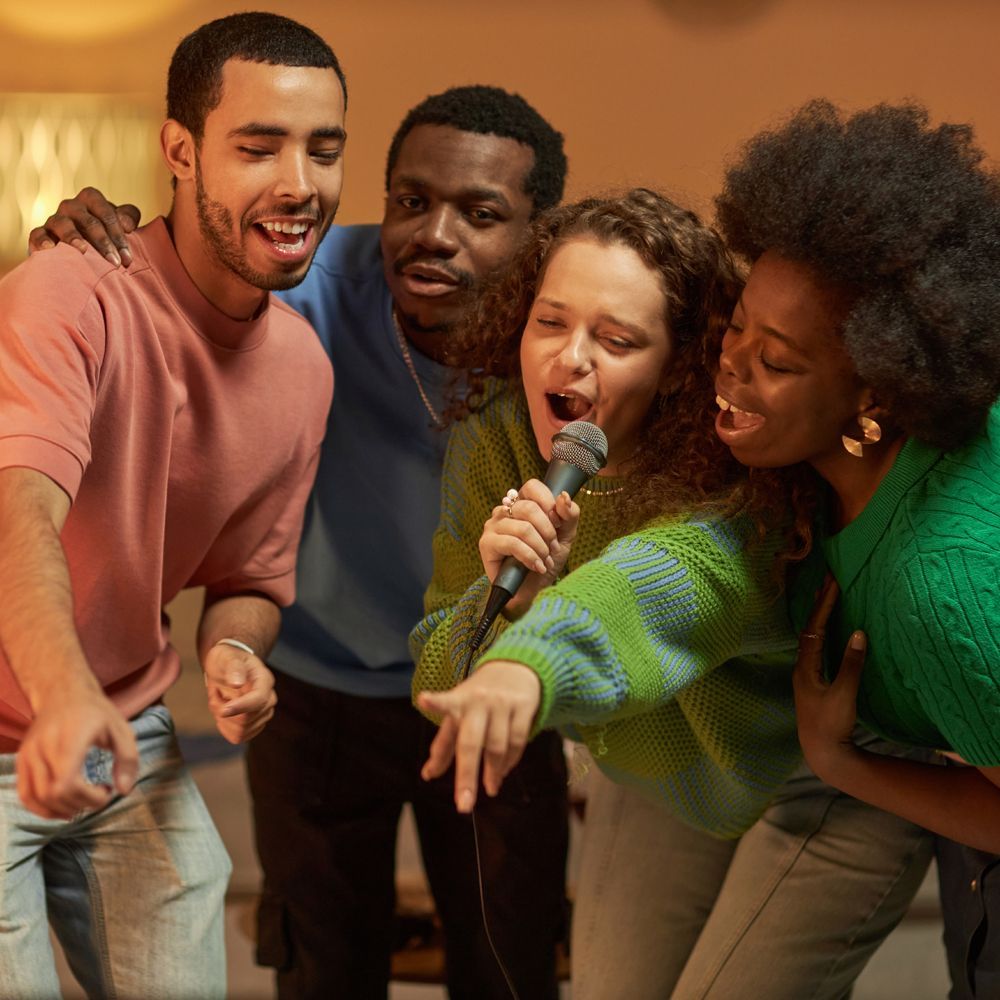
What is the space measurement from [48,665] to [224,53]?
72 centimetres

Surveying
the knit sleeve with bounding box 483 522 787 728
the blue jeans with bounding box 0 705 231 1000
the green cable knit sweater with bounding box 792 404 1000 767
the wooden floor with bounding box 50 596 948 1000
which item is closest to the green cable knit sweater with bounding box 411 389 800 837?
the knit sleeve with bounding box 483 522 787 728

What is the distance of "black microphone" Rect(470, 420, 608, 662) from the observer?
128cm

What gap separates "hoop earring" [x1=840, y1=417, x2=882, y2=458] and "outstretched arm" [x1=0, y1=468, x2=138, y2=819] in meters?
Result: 0.70

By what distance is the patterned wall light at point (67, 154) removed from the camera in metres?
2.43

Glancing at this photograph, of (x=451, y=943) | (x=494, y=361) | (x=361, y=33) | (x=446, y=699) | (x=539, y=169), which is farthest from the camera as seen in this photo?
(x=361, y=33)

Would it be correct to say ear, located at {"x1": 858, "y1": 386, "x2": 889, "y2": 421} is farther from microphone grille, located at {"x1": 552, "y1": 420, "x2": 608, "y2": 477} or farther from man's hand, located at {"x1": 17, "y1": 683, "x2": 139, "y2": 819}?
man's hand, located at {"x1": 17, "y1": 683, "x2": 139, "y2": 819}

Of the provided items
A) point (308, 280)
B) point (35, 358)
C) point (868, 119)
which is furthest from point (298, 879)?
point (868, 119)

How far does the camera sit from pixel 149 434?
1.53 metres

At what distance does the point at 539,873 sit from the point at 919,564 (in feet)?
3.06

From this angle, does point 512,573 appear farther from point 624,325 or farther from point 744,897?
point 744,897

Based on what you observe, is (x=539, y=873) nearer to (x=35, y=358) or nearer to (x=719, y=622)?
(x=719, y=622)

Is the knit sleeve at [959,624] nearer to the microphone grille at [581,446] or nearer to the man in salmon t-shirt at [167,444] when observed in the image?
the microphone grille at [581,446]

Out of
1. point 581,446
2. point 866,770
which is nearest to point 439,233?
point 581,446

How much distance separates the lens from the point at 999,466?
1.31 metres
